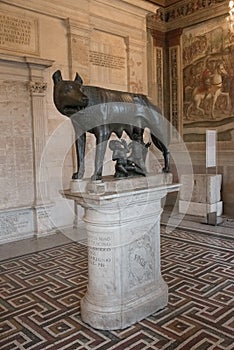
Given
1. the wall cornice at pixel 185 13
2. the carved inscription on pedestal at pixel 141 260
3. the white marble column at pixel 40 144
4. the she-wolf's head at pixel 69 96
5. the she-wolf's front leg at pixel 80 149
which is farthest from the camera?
the wall cornice at pixel 185 13

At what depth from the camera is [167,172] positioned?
128 inches

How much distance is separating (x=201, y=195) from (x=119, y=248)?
443 centimetres

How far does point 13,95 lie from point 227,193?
15.5ft

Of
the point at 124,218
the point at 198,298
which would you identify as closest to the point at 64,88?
the point at 124,218

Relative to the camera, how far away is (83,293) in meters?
3.53

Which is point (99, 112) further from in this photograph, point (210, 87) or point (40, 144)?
point (210, 87)

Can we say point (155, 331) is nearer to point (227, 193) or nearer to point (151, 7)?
point (227, 193)

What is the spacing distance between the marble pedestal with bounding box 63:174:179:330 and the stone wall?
9.72 feet

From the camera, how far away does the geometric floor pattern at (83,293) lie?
2658 mm

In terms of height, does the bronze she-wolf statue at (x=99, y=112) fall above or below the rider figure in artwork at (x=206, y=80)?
below

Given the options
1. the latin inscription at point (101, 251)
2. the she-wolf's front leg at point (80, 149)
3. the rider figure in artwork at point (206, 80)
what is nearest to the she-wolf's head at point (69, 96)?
the she-wolf's front leg at point (80, 149)

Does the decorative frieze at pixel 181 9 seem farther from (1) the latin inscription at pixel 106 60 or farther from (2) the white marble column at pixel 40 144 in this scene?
(2) the white marble column at pixel 40 144

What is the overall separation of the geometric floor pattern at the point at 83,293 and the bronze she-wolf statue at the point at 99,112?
1.27 metres

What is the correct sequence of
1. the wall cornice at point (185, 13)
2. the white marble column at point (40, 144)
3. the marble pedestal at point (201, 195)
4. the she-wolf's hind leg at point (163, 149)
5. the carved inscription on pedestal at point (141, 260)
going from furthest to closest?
the wall cornice at point (185, 13) → the marble pedestal at point (201, 195) → the white marble column at point (40, 144) → the she-wolf's hind leg at point (163, 149) → the carved inscription on pedestal at point (141, 260)
